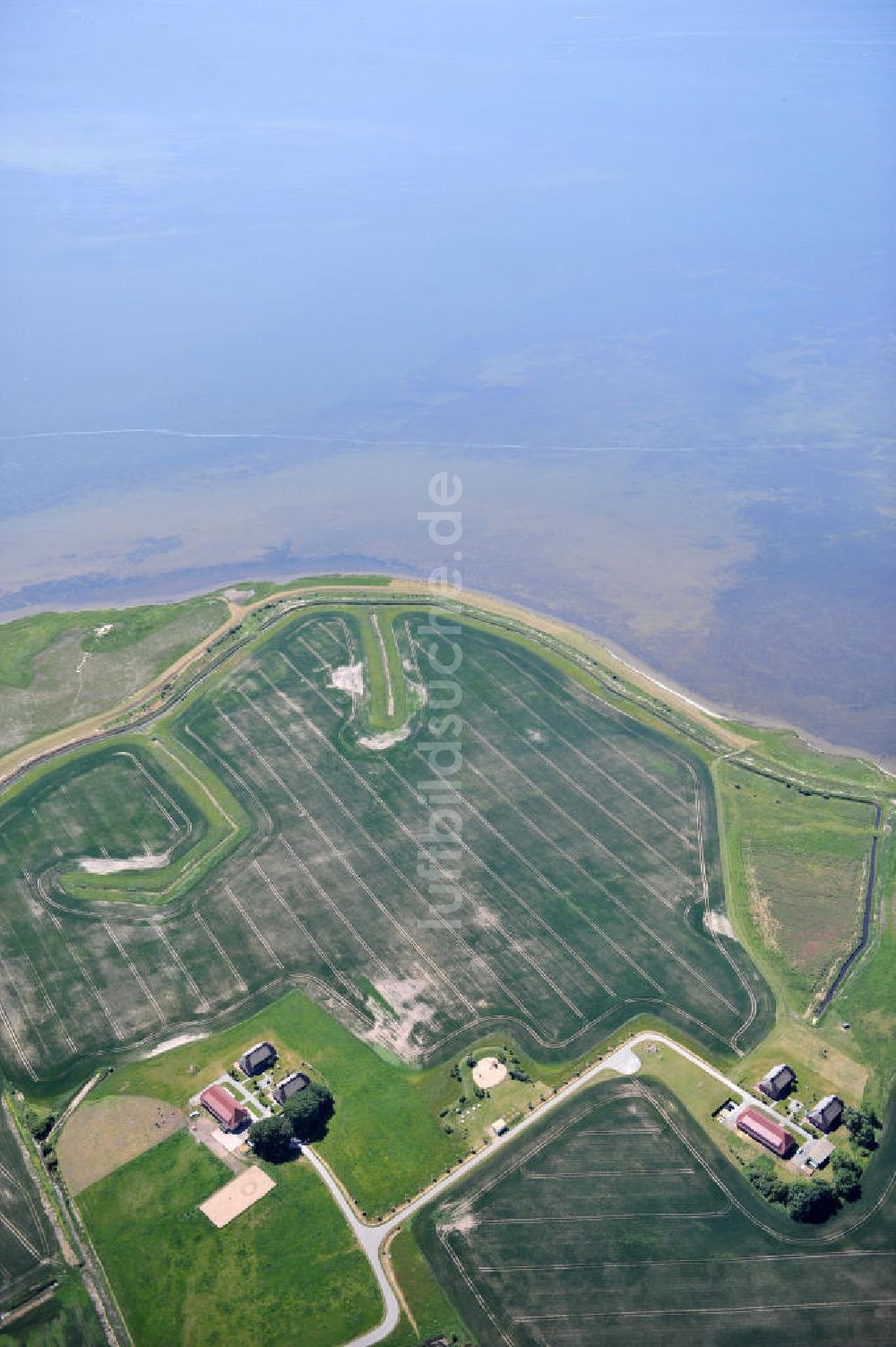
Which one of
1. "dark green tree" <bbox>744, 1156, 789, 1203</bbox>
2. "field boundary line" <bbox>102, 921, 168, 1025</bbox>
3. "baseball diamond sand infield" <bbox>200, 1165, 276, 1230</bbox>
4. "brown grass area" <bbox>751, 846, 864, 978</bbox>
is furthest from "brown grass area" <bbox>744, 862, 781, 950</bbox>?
"field boundary line" <bbox>102, 921, 168, 1025</bbox>

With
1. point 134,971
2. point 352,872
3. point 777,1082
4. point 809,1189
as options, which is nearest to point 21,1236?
point 134,971

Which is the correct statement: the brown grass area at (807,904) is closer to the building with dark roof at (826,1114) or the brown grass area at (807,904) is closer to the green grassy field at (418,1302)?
the building with dark roof at (826,1114)

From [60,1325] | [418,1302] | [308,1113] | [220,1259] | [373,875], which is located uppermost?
[373,875]

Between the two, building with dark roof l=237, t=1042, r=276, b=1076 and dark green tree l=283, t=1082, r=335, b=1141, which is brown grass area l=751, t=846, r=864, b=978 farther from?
building with dark roof l=237, t=1042, r=276, b=1076

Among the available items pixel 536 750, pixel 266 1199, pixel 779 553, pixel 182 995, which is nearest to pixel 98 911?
pixel 182 995

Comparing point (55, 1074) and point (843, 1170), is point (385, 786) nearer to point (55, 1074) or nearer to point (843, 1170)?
point (55, 1074)

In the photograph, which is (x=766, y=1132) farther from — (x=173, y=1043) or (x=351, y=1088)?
(x=173, y=1043)

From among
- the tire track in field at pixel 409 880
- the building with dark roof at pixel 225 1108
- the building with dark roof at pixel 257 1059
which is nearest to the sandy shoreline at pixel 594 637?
the tire track in field at pixel 409 880
